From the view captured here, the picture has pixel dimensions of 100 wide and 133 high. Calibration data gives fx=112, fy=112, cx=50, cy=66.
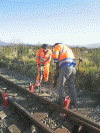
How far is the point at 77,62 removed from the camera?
664 cm

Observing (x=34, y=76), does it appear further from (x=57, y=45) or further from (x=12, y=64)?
(x=57, y=45)

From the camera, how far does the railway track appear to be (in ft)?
9.11

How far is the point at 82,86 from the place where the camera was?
523 cm

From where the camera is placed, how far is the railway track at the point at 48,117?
278 centimetres

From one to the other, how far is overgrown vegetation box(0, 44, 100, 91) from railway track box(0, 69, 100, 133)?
82.3 inches

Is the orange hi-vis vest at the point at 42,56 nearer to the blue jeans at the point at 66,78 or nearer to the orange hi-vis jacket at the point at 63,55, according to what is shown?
Result: the orange hi-vis jacket at the point at 63,55

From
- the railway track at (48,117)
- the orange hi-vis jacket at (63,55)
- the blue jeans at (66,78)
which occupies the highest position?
the orange hi-vis jacket at (63,55)

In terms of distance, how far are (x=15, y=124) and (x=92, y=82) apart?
3504mm

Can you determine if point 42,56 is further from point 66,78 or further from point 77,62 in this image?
point 77,62

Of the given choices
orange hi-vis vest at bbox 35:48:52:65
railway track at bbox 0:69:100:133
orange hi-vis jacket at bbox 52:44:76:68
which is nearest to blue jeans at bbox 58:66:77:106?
orange hi-vis jacket at bbox 52:44:76:68

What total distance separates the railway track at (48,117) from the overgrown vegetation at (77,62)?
2.09 meters

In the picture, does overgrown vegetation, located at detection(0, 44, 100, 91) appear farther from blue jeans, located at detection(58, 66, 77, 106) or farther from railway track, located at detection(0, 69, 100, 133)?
railway track, located at detection(0, 69, 100, 133)

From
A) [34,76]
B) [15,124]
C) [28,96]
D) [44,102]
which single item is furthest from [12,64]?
[15,124]

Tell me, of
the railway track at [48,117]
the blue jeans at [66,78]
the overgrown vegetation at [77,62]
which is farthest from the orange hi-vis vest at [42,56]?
the blue jeans at [66,78]
